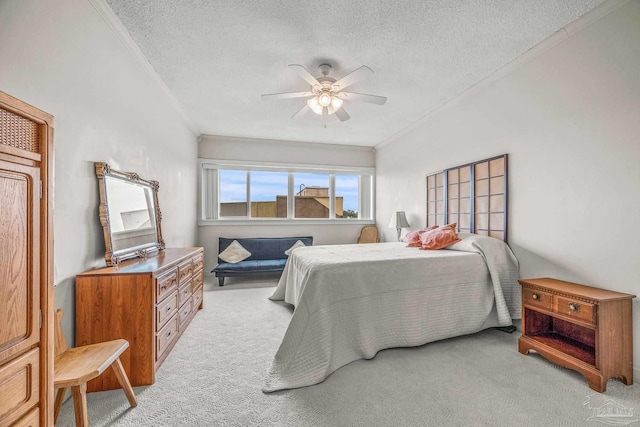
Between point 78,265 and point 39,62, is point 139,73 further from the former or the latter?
point 78,265

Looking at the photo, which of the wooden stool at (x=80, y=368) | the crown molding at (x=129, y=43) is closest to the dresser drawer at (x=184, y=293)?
the wooden stool at (x=80, y=368)

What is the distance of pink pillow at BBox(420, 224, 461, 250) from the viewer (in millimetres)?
3033

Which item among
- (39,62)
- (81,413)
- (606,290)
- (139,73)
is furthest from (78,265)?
(606,290)

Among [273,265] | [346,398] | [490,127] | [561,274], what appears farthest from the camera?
[273,265]

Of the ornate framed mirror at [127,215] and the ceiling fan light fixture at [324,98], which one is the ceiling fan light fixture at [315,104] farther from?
the ornate framed mirror at [127,215]

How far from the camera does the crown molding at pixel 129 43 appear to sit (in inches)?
78.3

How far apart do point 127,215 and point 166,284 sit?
0.79m

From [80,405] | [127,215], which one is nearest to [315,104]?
[127,215]

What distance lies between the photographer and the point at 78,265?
6.02ft

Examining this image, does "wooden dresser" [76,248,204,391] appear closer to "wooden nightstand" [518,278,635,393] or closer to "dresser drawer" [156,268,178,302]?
"dresser drawer" [156,268,178,302]

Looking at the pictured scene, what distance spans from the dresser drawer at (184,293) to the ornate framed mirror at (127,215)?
1.49 ft

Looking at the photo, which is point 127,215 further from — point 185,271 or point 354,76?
point 354,76

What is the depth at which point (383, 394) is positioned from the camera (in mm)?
1760

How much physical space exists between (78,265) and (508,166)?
3.91m
